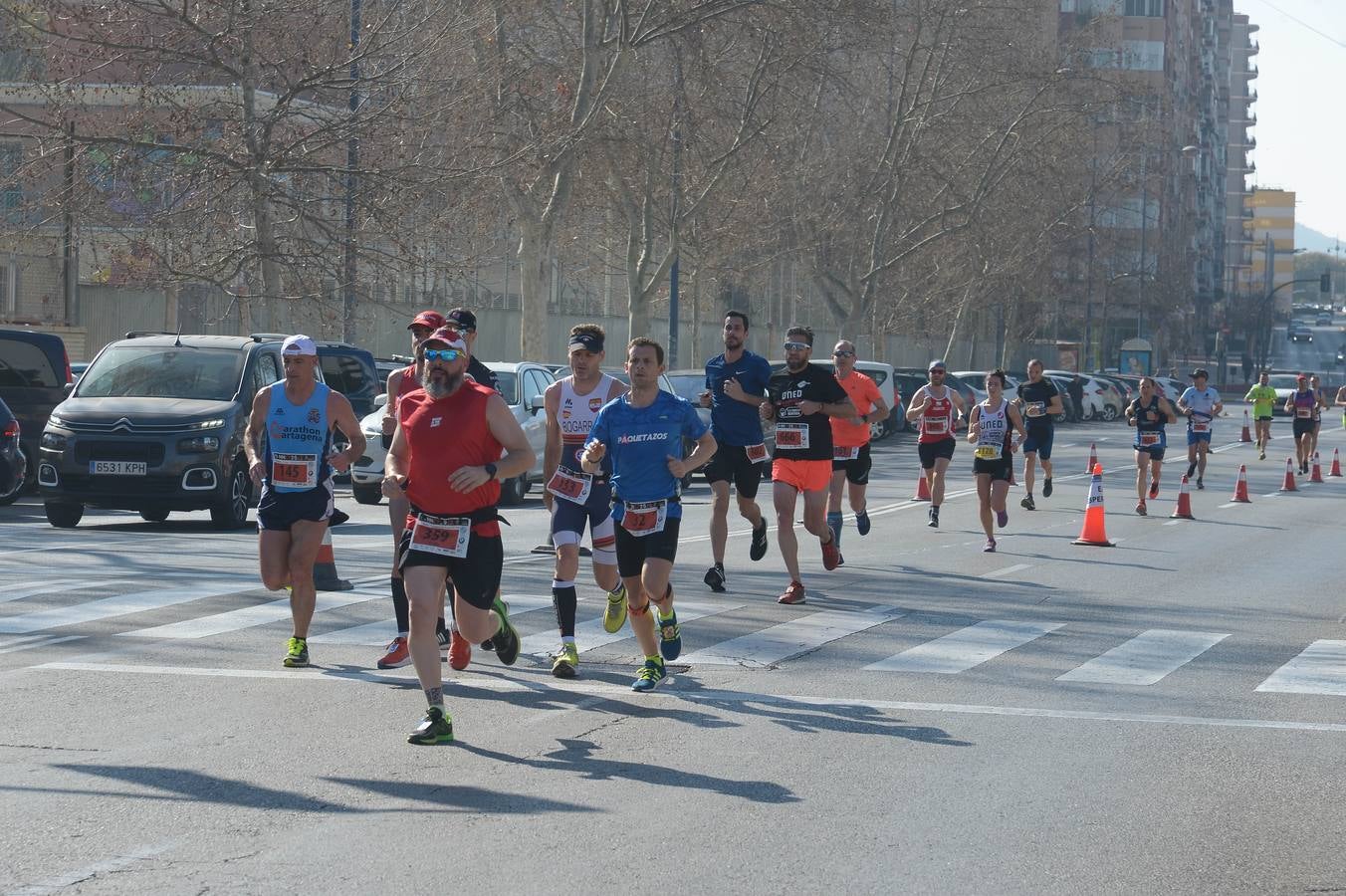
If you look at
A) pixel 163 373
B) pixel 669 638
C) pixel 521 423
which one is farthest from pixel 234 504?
pixel 669 638

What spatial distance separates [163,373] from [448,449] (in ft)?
37.2

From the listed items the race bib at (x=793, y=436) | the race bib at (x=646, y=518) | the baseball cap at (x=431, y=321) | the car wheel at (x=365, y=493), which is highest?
the baseball cap at (x=431, y=321)

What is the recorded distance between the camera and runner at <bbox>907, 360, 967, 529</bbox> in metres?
20.4

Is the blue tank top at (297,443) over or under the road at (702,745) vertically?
over

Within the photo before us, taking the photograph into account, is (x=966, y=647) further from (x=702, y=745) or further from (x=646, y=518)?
(x=702, y=745)

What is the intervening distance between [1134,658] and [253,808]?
6069 mm

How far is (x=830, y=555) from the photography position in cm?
1531

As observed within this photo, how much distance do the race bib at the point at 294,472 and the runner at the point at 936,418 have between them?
1093 cm

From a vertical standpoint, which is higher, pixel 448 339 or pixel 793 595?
pixel 448 339

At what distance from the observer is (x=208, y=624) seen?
451 inches

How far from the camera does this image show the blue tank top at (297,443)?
10008 millimetres

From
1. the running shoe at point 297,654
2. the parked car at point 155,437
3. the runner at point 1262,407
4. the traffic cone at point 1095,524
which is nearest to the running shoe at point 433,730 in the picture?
the running shoe at point 297,654

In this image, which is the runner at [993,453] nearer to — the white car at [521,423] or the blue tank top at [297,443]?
the white car at [521,423]

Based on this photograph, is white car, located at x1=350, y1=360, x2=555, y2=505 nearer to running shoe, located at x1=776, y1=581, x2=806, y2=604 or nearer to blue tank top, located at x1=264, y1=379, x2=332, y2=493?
running shoe, located at x1=776, y1=581, x2=806, y2=604
